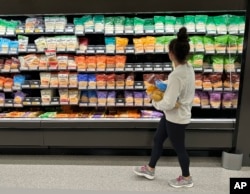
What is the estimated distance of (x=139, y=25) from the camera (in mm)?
3719

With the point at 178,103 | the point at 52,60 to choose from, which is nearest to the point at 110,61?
the point at 52,60

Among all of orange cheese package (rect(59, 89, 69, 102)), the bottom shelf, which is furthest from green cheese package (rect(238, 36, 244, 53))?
orange cheese package (rect(59, 89, 69, 102))

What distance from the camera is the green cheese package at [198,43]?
3.70m

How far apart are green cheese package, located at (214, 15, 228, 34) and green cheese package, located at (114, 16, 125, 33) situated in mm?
1096

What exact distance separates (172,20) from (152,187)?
1.91 m

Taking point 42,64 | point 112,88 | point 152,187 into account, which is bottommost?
point 152,187

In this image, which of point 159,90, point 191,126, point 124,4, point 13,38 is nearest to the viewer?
point 159,90

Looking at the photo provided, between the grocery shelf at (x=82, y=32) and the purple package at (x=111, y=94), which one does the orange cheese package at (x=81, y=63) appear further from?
the purple package at (x=111, y=94)

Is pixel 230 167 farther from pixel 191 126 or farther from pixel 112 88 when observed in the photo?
pixel 112 88

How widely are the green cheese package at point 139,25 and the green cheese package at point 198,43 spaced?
2.05ft

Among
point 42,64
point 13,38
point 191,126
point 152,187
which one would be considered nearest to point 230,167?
point 191,126

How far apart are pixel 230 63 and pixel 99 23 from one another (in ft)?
5.30

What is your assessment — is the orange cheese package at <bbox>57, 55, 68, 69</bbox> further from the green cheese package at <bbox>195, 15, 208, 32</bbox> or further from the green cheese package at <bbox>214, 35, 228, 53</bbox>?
the green cheese package at <bbox>214, 35, 228, 53</bbox>

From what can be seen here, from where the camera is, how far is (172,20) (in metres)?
3.72
